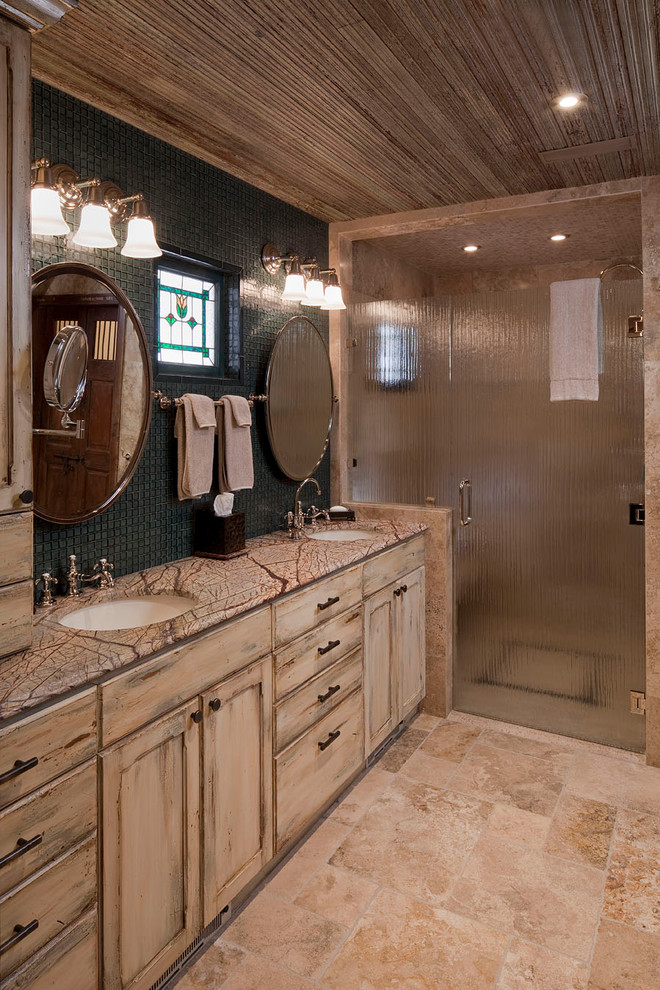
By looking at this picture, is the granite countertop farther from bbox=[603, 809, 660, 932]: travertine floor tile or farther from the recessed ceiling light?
the recessed ceiling light

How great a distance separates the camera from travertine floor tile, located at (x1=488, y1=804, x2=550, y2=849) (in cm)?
229

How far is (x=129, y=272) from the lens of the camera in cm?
219

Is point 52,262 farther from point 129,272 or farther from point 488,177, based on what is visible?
point 488,177

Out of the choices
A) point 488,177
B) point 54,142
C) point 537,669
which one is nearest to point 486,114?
point 488,177

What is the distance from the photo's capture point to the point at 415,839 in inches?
89.9

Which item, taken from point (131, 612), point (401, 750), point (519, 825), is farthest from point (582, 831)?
point (131, 612)

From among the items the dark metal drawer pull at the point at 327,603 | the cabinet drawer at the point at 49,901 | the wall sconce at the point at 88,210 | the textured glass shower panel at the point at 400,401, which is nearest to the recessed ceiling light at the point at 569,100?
the textured glass shower panel at the point at 400,401

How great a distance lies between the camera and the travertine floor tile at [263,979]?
167 centimetres

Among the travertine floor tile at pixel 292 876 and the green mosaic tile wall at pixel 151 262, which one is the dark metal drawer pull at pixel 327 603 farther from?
the travertine floor tile at pixel 292 876

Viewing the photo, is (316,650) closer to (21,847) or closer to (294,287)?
(21,847)

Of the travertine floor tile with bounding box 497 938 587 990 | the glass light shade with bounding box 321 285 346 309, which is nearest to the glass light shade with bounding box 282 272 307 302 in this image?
the glass light shade with bounding box 321 285 346 309

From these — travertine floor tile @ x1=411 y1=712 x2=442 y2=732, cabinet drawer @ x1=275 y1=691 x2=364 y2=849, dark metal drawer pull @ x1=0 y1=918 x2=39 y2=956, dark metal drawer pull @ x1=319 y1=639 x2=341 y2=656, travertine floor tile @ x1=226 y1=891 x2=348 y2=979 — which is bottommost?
travertine floor tile @ x1=226 y1=891 x2=348 y2=979

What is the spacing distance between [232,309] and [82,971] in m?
2.15

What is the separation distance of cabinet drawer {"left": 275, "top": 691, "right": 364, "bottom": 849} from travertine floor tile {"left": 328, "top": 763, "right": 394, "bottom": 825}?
74 millimetres
